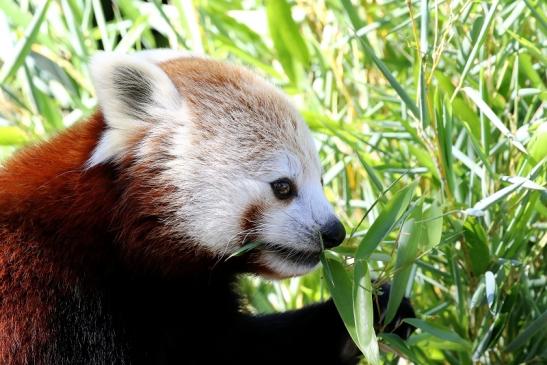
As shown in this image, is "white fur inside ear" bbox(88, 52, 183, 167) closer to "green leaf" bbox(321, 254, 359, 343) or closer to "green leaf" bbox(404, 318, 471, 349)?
"green leaf" bbox(321, 254, 359, 343)

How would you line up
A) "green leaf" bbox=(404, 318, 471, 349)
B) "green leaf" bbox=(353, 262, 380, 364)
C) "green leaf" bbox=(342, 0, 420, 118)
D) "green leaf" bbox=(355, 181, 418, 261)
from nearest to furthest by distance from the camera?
"green leaf" bbox=(353, 262, 380, 364) → "green leaf" bbox=(355, 181, 418, 261) → "green leaf" bbox=(404, 318, 471, 349) → "green leaf" bbox=(342, 0, 420, 118)

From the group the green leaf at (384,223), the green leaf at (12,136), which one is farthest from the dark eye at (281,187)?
the green leaf at (12,136)

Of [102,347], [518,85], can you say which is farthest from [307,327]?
[518,85]

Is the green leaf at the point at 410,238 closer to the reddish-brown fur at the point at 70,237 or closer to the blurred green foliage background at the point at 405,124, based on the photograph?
the blurred green foliage background at the point at 405,124

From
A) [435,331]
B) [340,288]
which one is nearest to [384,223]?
[340,288]

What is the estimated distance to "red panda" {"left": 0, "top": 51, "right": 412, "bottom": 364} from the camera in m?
2.51

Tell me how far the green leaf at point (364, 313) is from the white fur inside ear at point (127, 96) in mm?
658

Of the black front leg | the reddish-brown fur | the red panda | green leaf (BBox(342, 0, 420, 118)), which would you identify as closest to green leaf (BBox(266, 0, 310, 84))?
green leaf (BBox(342, 0, 420, 118))

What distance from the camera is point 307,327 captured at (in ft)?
9.78

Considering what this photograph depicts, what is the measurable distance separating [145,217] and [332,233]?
0.48 metres

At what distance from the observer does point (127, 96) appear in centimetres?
260

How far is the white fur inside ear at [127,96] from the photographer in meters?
2.57

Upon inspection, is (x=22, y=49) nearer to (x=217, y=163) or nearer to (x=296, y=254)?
(x=217, y=163)

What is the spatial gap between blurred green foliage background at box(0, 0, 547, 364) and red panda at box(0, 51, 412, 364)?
0.23 metres
